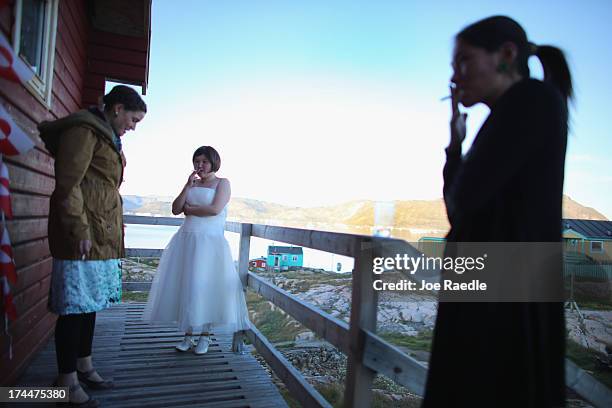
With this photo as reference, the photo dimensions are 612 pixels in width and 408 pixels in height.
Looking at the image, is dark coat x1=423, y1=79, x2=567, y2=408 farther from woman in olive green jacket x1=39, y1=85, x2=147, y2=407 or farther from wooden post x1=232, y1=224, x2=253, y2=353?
wooden post x1=232, y1=224, x2=253, y2=353

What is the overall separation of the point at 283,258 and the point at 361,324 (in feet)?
70.7

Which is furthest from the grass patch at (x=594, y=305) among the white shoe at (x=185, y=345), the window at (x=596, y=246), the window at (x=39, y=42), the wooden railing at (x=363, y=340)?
the window at (x=39, y=42)

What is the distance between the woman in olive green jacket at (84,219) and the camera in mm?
1816

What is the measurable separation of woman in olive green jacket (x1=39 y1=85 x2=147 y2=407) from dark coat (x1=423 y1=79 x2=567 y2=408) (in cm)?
170

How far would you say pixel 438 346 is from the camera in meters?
0.88

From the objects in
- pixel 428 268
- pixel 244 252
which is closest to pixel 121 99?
pixel 244 252

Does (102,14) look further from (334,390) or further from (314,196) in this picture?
(314,196)

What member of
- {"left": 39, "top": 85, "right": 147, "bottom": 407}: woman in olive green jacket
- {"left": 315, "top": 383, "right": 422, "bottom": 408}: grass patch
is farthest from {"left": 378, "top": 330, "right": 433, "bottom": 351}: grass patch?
{"left": 39, "top": 85, "right": 147, "bottom": 407}: woman in olive green jacket

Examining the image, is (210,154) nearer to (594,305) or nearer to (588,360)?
(588,360)

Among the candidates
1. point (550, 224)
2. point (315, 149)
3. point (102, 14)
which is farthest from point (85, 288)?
point (315, 149)

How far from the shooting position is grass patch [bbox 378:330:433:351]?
10167mm

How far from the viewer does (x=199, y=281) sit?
9.39 ft

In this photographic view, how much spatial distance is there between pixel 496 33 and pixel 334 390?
5.53 m

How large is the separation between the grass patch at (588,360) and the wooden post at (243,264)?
374 inches
